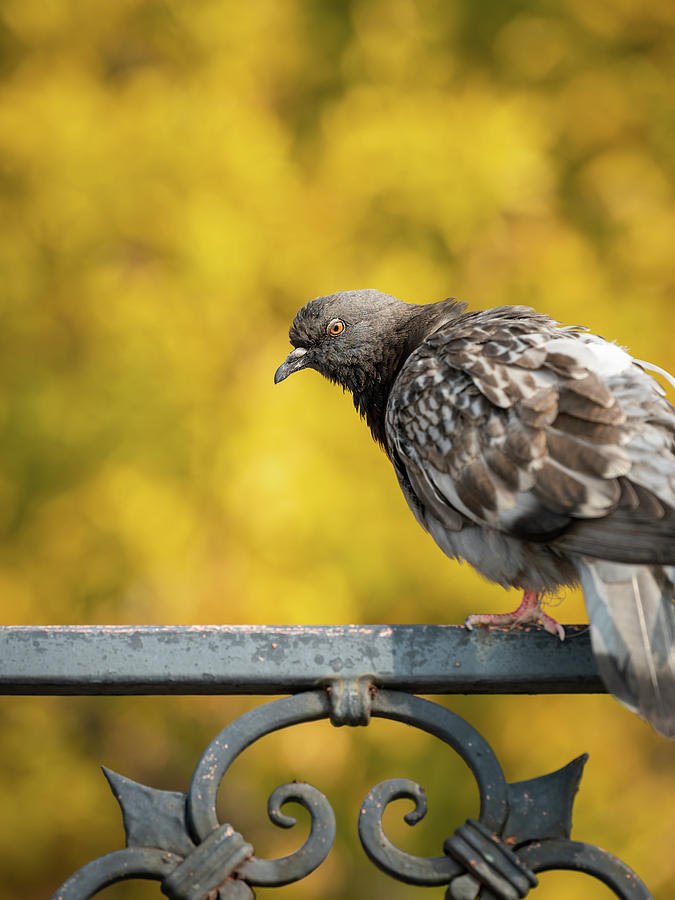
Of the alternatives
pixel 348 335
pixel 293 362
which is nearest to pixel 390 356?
pixel 348 335

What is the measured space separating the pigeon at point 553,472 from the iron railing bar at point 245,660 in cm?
22

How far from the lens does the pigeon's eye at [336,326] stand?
386cm

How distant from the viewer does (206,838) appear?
1624mm

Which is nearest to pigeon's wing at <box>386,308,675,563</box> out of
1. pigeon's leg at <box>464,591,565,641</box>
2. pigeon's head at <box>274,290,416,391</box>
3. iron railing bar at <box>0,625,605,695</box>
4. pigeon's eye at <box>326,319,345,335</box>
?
pigeon's leg at <box>464,591,565,641</box>

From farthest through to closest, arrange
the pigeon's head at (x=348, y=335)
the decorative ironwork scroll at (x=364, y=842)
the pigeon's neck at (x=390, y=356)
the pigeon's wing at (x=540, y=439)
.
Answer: the pigeon's head at (x=348, y=335)
the pigeon's neck at (x=390, y=356)
the pigeon's wing at (x=540, y=439)
the decorative ironwork scroll at (x=364, y=842)

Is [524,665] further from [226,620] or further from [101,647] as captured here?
[226,620]

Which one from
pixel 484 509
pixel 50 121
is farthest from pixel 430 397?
pixel 50 121

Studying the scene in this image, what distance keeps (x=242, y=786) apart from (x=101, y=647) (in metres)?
2.41

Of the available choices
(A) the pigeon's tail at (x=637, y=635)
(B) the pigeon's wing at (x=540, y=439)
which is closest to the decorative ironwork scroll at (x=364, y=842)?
(A) the pigeon's tail at (x=637, y=635)

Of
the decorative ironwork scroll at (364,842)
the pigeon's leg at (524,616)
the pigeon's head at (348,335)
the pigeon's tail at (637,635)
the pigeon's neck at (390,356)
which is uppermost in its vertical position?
the pigeon's head at (348,335)

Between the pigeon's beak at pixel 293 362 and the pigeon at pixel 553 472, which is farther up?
the pigeon's beak at pixel 293 362

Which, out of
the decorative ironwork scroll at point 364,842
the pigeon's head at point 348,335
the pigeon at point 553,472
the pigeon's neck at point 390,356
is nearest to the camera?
the decorative ironwork scroll at point 364,842

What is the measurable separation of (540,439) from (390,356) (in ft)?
4.56

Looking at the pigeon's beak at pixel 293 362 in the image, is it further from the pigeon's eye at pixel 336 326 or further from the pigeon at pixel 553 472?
the pigeon at pixel 553 472
